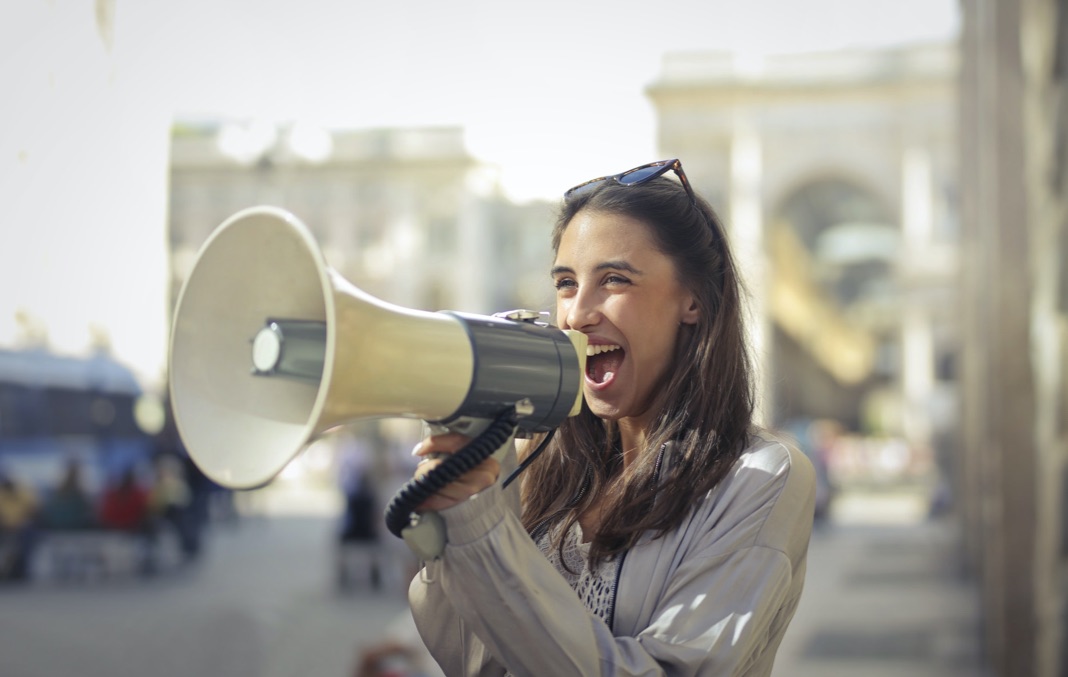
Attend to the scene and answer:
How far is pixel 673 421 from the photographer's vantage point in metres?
1.61

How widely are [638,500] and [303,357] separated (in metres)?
0.49

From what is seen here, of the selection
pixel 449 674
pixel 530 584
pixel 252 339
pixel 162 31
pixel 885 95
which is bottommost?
pixel 449 674

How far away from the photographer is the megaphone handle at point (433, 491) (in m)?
1.31

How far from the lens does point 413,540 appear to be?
4.34ft

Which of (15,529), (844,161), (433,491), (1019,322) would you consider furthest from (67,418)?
(844,161)

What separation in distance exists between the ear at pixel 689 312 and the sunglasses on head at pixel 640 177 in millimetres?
154

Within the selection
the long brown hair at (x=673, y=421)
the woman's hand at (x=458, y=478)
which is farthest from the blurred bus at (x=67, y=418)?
the woman's hand at (x=458, y=478)

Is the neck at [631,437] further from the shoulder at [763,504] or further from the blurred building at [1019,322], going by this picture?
the blurred building at [1019,322]

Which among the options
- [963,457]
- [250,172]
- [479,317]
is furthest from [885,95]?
[479,317]

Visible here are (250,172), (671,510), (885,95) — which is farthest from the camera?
(885,95)

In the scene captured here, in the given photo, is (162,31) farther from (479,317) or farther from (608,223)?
(479,317)

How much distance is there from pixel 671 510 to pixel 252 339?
56 cm

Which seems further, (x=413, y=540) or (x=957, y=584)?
(x=957, y=584)

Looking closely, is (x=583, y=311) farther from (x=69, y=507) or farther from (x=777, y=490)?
(x=69, y=507)
